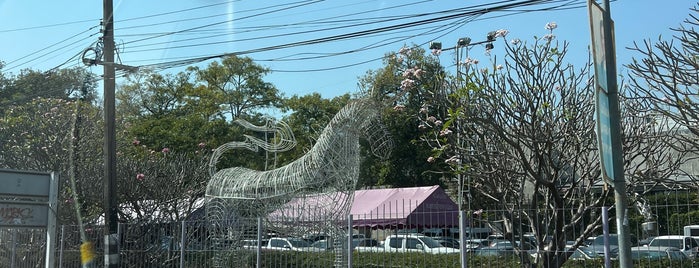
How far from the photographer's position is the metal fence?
9914 mm

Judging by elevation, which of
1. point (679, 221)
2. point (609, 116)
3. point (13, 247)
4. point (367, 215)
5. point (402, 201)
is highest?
point (609, 116)

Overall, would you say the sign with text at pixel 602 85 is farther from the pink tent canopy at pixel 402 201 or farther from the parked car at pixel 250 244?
the parked car at pixel 250 244

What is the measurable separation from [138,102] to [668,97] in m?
38.7

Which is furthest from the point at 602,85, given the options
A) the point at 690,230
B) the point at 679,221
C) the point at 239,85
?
the point at 239,85

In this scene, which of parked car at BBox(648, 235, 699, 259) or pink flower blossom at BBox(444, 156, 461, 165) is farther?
pink flower blossom at BBox(444, 156, 461, 165)

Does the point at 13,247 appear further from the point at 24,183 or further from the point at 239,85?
the point at 239,85

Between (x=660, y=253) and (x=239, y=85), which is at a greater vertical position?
(x=239, y=85)

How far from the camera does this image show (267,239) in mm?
13109

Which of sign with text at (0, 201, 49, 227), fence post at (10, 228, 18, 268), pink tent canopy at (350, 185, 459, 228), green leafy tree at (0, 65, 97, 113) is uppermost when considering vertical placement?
green leafy tree at (0, 65, 97, 113)

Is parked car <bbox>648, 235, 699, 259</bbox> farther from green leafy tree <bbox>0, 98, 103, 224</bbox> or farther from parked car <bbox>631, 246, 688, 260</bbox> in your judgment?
green leafy tree <bbox>0, 98, 103, 224</bbox>

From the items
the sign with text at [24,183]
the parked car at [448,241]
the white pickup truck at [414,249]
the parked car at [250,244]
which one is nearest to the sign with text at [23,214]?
the sign with text at [24,183]

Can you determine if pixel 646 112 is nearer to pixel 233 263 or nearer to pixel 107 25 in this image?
pixel 233 263

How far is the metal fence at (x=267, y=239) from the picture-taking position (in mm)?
9914

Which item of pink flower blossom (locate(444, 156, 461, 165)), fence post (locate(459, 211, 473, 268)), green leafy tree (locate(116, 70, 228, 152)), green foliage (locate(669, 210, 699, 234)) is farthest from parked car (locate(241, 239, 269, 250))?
green leafy tree (locate(116, 70, 228, 152))
